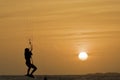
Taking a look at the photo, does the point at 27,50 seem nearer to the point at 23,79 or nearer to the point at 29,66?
the point at 29,66

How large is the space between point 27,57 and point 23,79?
371cm

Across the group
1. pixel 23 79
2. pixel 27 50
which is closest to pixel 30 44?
pixel 27 50

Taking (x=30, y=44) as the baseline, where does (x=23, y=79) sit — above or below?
below

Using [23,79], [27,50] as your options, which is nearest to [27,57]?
[27,50]

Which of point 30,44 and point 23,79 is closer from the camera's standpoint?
point 23,79

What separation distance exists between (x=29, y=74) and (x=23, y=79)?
2.87 metres

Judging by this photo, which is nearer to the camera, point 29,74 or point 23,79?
point 23,79

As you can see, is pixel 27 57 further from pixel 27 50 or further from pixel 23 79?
pixel 23 79

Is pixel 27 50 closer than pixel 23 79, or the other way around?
pixel 23 79

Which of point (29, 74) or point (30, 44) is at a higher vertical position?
point (30, 44)

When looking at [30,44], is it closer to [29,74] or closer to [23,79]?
[29,74]

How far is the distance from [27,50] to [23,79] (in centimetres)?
372

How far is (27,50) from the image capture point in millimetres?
34219

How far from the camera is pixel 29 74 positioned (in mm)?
33812
